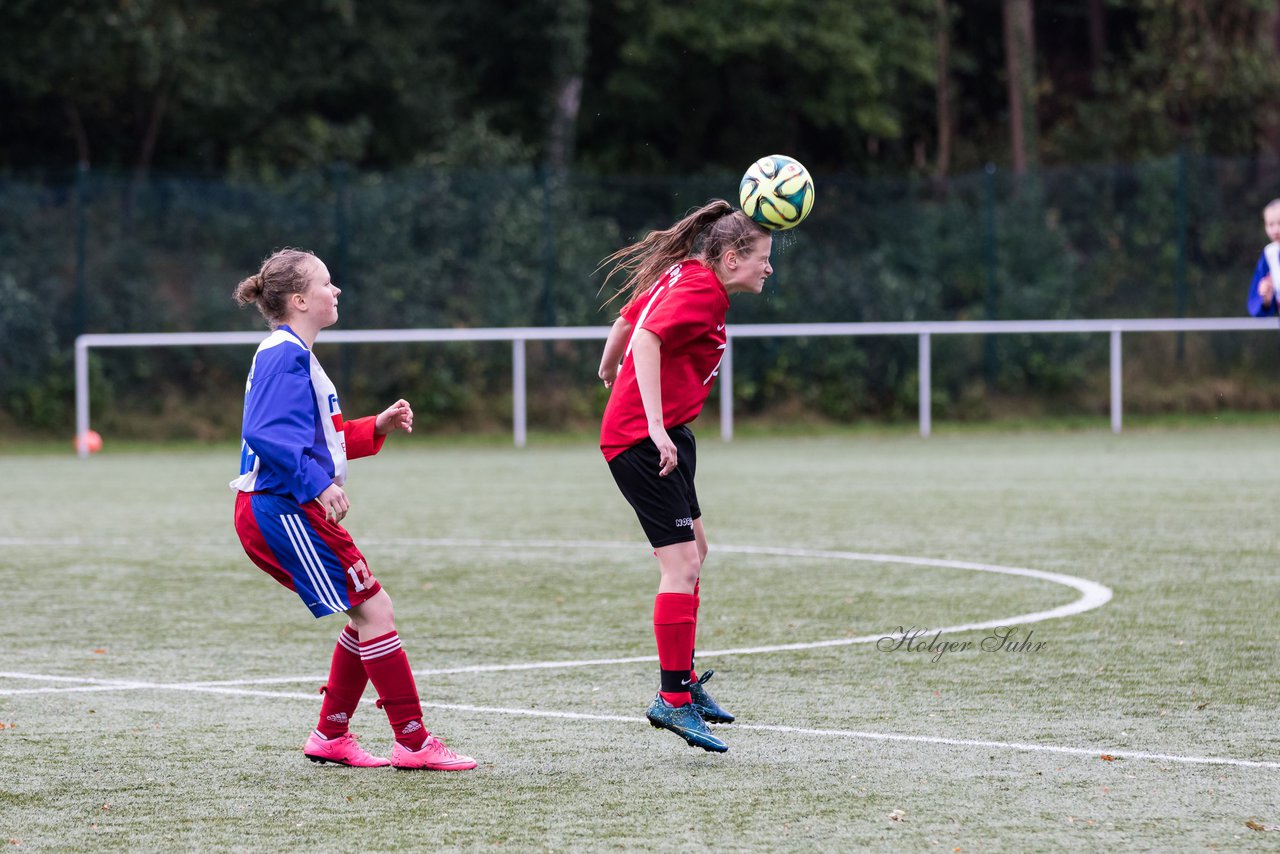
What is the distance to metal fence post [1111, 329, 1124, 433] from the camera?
70.8ft

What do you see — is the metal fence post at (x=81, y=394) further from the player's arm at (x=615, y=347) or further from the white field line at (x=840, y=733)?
the player's arm at (x=615, y=347)

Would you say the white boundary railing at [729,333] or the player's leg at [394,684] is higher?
the white boundary railing at [729,333]

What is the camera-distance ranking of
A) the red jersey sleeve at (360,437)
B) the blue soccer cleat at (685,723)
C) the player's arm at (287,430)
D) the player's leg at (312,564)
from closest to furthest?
the player's arm at (287,430) < the player's leg at (312,564) < the blue soccer cleat at (685,723) < the red jersey sleeve at (360,437)

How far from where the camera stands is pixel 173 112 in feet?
91.8

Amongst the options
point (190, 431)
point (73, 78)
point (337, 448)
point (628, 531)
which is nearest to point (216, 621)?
point (337, 448)

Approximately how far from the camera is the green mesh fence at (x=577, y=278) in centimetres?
2141

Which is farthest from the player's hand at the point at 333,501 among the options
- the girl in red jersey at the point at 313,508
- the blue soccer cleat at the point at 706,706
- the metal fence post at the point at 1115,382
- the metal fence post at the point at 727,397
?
the metal fence post at the point at 1115,382

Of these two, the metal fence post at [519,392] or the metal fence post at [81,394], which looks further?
the metal fence post at [519,392]

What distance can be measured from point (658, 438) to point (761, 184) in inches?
39.8

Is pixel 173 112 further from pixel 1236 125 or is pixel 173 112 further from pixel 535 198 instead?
pixel 1236 125

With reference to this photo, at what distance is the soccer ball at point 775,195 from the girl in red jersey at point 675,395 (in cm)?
12

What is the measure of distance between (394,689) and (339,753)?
25cm

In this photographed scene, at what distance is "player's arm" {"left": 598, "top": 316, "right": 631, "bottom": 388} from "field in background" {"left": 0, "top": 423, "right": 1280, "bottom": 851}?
1106mm

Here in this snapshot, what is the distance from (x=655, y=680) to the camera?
6.43m
